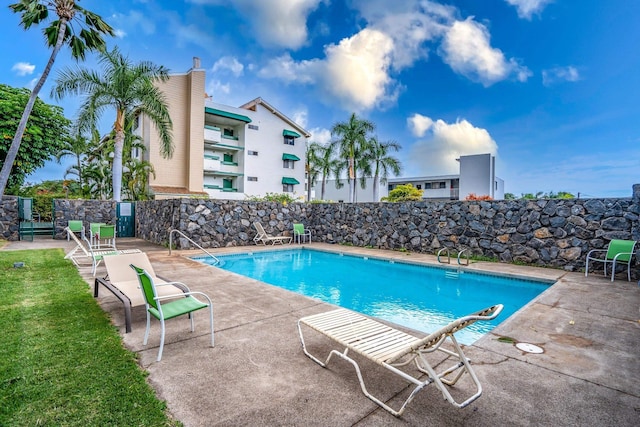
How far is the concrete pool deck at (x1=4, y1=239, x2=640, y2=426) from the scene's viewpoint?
95.5 inches

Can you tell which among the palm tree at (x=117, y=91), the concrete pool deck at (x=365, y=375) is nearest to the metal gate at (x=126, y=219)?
the palm tree at (x=117, y=91)

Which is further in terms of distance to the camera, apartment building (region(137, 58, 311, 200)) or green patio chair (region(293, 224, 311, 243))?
apartment building (region(137, 58, 311, 200))

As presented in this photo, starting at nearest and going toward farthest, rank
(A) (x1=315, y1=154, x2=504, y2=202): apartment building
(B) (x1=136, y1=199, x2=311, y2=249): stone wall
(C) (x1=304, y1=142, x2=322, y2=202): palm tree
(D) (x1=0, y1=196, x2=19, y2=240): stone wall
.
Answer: (B) (x1=136, y1=199, x2=311, y2=249): stone wall < (D) (x1=0, y1=196, x2=19, y2=240): stone wall < (A) (x1=315, y1=154, x2=504, y2=202): apartment building < (C) (x1=304, y1=142, x2=322, y2=202): palm tree

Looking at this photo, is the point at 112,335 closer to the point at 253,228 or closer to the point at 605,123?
the point at 253,228

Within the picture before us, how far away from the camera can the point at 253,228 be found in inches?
589

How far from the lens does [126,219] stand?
17.6 metres

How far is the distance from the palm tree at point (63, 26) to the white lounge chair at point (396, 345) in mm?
9292

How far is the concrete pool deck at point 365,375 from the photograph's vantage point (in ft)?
7.96

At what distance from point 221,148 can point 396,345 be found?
30000mm

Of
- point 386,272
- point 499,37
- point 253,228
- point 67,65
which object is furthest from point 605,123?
point 67,65

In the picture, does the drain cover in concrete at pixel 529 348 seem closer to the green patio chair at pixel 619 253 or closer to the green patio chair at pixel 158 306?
the green patio chair at pixel 158 306

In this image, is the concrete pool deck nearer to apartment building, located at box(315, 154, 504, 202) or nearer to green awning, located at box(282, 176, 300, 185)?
apartment building, located at box(315, 154, 504, 202)

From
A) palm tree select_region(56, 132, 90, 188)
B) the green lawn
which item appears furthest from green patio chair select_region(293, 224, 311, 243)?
palm tree select_region(56, 132, 90, 188)

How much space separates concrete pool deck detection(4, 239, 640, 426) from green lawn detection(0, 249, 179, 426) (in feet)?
0.61
